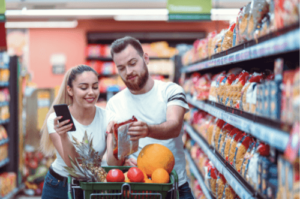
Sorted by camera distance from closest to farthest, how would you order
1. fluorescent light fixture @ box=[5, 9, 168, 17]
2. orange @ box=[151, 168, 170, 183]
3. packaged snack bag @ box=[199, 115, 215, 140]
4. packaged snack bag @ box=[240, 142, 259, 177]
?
1. orange @ box=[151, 168, 170, 183]
2. packaged snack bag @ box=[240, 142, 259, 177]
3. packaged snack bag @ box=[199, 115, 215, 140]
4. fluorescent light fixture @ box=[5, 9, 168, 17]

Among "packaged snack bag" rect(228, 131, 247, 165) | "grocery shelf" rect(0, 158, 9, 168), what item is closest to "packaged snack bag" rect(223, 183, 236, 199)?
"packaged snack bag" rect(228, 131, 247, 165)

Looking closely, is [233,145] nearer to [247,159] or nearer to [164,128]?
[247,159]

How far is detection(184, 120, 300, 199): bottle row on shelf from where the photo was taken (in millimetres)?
1194

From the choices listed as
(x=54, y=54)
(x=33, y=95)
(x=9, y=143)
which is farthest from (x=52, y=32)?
(x=9, y=143)

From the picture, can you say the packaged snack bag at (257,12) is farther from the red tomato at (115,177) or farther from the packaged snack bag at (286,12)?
the red tomato at (115,177)

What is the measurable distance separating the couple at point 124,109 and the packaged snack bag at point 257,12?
2.07 feet

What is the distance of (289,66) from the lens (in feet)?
5.04

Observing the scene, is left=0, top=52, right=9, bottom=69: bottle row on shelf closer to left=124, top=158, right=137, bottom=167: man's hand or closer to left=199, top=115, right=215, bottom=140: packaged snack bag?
left=199, top=115, right=215, bottom=140: packaged snack bag

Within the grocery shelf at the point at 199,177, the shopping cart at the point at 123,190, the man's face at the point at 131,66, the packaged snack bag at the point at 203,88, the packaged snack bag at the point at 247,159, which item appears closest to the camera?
the shopping cart at the point at 123,190

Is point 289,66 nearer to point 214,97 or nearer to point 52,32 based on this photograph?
point 214,97

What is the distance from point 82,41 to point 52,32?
1067mm

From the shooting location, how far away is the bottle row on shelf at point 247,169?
1.19 m

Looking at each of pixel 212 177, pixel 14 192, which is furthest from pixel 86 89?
pixel 14 192

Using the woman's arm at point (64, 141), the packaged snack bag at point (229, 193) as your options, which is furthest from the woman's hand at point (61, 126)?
the packaged snack bag at point (229, 193)
